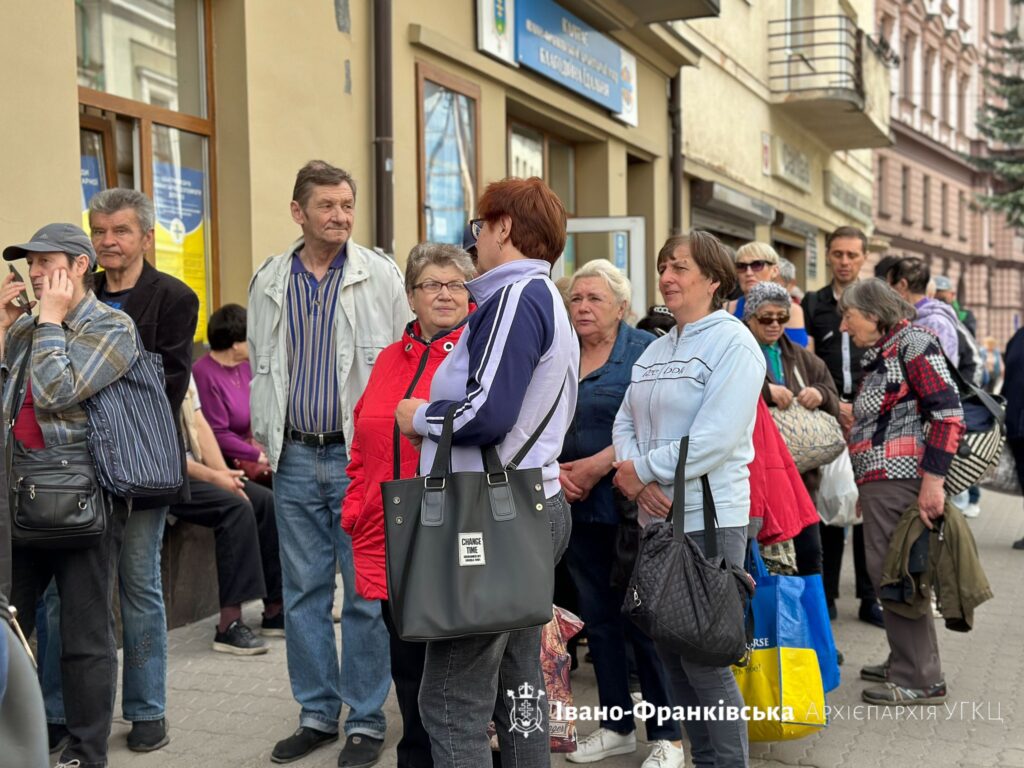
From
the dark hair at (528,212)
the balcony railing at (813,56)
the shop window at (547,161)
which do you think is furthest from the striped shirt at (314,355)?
the balcony railing at (813,56)

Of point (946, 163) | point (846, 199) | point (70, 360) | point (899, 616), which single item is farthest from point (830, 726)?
point (946, 163)

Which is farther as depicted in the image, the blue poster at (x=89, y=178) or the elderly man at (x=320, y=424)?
the blue poster at (x=89, y=178)

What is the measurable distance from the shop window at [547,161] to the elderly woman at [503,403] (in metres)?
8.03

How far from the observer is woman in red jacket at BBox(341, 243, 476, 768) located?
11.6 ft

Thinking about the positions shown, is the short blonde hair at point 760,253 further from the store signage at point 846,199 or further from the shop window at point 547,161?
the store signage at point 846,199

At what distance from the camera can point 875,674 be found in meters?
5.28

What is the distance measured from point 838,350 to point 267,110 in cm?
382

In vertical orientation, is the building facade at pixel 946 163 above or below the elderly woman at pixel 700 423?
above

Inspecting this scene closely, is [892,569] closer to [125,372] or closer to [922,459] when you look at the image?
[922,459]

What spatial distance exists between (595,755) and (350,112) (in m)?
5.32

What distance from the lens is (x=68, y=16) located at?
580 cm

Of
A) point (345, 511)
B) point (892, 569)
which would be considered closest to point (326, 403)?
point (345, 511)

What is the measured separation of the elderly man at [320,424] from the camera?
4203mm

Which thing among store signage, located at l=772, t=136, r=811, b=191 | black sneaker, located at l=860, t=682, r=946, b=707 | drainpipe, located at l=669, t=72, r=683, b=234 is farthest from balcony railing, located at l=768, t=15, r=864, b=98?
black sneaker, located at l=860, t=682, r=946, b=707
